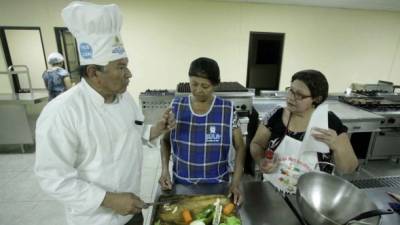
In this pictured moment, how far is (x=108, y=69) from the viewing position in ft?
2.64

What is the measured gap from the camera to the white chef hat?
772 millimetres

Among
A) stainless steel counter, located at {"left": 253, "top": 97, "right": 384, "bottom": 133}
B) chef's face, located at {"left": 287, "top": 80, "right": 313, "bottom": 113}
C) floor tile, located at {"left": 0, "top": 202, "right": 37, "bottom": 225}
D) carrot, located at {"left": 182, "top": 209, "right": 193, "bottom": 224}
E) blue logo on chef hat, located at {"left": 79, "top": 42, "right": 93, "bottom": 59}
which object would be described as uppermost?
blue logo on chef hat, located at {"left": 79, "top": 42, "right": 93, "bottom": 59}

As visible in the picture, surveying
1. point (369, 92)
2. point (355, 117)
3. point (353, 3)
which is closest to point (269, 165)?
point (355, 117)

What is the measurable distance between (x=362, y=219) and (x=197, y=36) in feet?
12.4

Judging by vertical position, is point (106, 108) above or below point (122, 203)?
above

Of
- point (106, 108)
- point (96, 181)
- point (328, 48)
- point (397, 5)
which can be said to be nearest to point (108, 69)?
point (106, 108)

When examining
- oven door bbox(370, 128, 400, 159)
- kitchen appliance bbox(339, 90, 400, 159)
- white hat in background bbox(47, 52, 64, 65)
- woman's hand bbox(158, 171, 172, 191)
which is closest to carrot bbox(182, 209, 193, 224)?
woman's hand bbox(158, 171, 172, 191)

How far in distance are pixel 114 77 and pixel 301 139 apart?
0.92 m

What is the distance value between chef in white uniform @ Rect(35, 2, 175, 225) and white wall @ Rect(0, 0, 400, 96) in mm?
3289

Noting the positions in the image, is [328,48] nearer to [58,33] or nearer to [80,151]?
[80,151]

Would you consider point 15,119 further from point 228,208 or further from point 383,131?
point 383,131

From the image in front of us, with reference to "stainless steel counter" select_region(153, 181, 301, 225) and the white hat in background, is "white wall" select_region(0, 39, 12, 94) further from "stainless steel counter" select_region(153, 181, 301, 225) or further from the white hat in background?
"stainless steel counter" select_region(153, 181, 301, 225)

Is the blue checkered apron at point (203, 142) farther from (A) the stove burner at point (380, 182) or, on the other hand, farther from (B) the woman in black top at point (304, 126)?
(A) the stove burner at point (380, 182)

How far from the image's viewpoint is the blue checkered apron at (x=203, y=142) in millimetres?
1127
